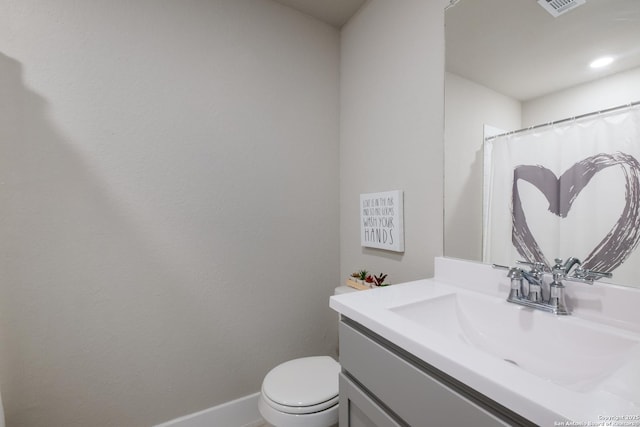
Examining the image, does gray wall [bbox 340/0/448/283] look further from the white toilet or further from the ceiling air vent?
the white toilet

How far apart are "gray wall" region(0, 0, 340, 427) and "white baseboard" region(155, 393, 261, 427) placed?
50 mm

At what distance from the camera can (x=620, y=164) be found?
2.40ft

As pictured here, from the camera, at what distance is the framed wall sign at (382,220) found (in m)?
1.39

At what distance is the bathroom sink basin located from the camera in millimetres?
642

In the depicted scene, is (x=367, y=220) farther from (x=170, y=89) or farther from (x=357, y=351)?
(x=170, y=89)

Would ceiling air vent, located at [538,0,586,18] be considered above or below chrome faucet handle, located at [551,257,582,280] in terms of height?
above

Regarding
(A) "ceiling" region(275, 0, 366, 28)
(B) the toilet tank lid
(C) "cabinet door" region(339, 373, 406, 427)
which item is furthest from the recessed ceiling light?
(B) the toilet tank lid

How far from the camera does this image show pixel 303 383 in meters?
1.21

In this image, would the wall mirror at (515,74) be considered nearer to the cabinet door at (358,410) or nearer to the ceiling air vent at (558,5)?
the ceiling air vent at (558,5)

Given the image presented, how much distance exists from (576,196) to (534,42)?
20.9 inches

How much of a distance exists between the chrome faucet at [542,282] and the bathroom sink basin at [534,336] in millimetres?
30

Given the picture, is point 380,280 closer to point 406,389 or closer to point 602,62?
point 406,389

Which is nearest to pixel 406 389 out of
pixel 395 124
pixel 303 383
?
pixel 303 383

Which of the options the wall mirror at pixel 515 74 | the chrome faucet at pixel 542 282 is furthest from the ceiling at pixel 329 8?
the chrome faucet at pixel 542 282
